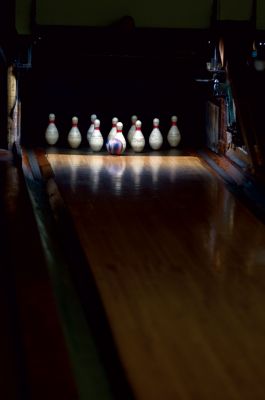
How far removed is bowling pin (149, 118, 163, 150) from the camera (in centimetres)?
779

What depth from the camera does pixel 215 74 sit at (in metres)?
7.62

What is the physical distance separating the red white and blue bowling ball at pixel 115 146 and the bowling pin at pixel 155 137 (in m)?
0.42

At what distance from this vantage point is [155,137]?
780 centimetres

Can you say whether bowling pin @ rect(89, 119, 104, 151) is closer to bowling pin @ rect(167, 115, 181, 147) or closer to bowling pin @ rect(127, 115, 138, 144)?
bowling pin @ rect(127, 115, 138, 144)

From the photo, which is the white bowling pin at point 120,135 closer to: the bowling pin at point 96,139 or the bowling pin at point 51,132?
the bowling pin at point 96,139

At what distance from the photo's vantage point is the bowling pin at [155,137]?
779 centimetres

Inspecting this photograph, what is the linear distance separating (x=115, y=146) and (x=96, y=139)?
0.25 metres

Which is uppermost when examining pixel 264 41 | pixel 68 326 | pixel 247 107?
pixel 264 41

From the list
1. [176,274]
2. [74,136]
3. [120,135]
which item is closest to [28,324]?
[176,274]

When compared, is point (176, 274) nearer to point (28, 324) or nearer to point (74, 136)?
point (28, 324)

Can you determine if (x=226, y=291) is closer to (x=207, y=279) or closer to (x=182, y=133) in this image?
(x=207, y=279)

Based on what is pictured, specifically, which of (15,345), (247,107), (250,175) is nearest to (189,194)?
(250,175)

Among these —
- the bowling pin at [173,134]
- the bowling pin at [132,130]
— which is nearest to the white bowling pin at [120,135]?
the bowling pin at [132,130]

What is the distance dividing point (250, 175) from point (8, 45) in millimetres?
2252
